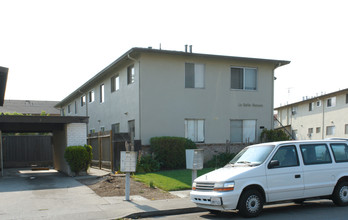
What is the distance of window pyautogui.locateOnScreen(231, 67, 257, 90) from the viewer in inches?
789

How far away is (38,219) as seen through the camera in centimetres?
805

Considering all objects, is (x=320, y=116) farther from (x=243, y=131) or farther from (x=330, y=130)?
(x=243, y=131)

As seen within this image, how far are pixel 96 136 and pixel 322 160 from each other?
1299cm

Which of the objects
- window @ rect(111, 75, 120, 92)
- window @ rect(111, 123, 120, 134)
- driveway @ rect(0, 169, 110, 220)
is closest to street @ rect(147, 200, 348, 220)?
driveway @ rect(0, 169, 110, 220)

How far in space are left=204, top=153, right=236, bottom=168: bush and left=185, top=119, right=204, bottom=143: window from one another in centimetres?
120

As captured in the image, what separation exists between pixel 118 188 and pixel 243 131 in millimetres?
10010

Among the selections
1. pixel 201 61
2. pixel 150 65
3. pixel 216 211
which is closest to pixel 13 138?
pixel 150 65

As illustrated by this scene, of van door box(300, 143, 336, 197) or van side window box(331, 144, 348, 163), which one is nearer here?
van door box(300, 143, 336, 197)

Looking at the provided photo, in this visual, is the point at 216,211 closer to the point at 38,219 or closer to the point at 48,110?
the point at 38,219

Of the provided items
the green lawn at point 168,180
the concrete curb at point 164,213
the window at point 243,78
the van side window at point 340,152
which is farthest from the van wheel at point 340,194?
the window at point 243,78

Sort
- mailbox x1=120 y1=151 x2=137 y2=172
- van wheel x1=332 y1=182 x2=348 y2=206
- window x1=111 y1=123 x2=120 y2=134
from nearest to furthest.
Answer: van wheel x1=332 y1=182 x2=348 y2=206
mailbox x1=120 y1=151 x2=137 y2=172
window x1=111 y1=123 x2=120 y2=134

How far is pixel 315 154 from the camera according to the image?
30.0 ft

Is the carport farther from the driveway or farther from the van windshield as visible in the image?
the van windshield

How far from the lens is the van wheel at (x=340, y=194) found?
9.08 meters
